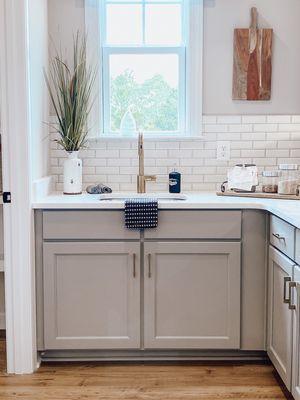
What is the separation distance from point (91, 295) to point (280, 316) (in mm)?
992

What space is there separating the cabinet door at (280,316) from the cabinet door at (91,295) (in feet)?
2.29

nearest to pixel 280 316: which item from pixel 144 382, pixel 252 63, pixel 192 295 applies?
pixel 192 295

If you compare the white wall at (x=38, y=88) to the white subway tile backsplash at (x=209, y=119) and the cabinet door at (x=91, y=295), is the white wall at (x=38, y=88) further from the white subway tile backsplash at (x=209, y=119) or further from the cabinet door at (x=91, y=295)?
the white subway tile backsplash at (x=209, y=119)

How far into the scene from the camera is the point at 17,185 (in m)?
2.81

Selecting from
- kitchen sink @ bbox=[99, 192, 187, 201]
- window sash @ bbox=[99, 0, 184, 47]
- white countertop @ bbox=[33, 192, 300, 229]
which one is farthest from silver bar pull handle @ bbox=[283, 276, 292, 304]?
window sash @ bbox=[99, 0, 184, 47]

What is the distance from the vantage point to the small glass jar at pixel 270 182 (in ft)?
10.5

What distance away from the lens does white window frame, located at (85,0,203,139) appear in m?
3.43

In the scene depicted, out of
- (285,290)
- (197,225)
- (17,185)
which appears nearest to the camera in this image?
(285,290)

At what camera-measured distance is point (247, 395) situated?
2.67 metres

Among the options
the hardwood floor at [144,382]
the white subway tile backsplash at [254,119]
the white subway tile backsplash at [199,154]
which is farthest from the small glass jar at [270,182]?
the hardwood floor at [144,382]

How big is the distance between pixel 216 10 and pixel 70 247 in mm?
1734

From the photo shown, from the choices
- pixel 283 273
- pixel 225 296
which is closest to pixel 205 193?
pixel 225 296

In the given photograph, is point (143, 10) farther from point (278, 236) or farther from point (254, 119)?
point (278, 236)

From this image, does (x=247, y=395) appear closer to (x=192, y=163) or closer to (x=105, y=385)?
(x=105, y=385)
